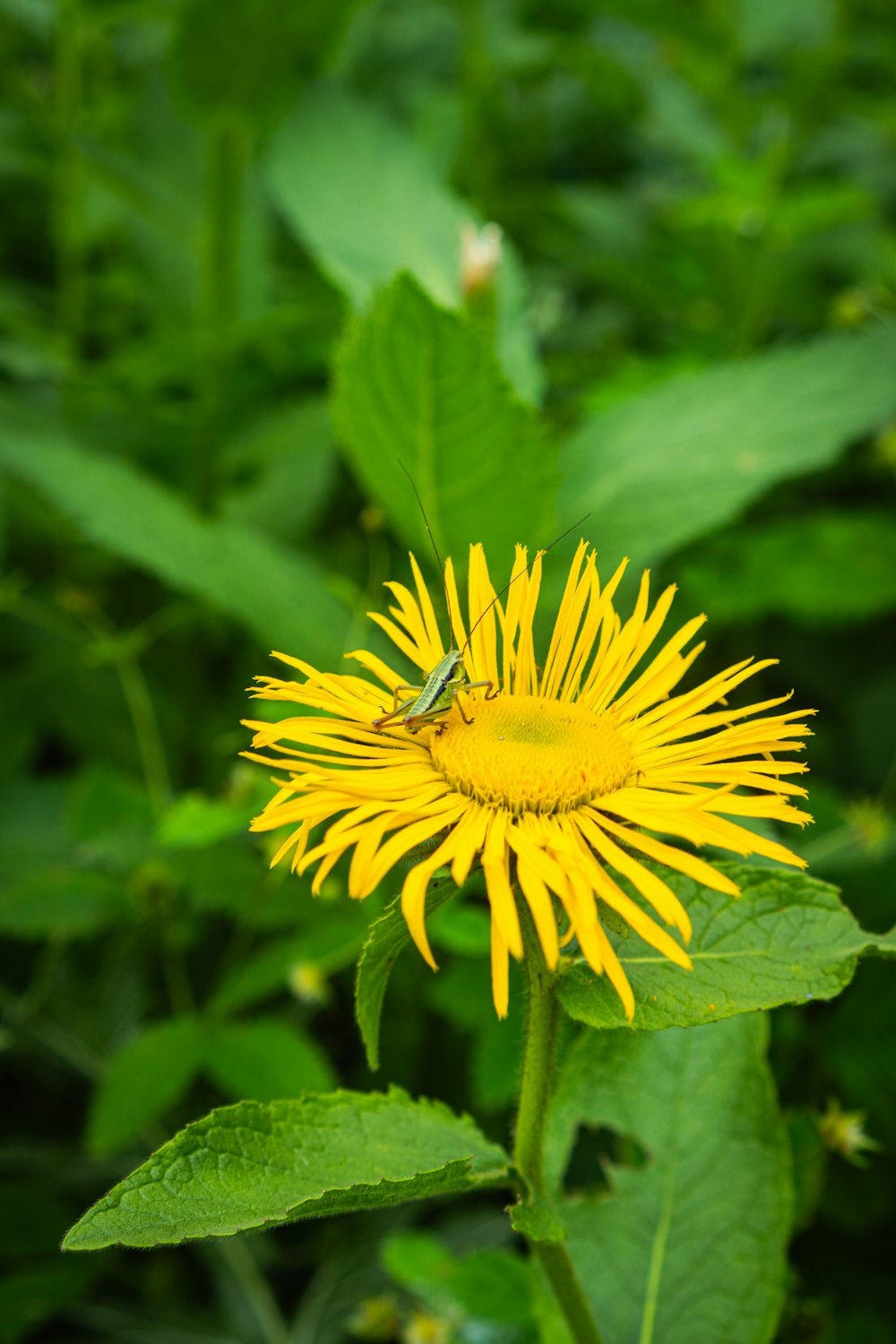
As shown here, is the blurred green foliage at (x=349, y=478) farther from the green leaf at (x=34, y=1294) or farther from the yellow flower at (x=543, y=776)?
the yellow flower at (x=543, y=776)

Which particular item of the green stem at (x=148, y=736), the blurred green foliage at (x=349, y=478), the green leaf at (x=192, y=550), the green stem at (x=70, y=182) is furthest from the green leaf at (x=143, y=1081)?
the green stem at (x=70, y=182)

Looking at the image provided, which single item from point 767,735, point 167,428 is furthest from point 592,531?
point 167,428

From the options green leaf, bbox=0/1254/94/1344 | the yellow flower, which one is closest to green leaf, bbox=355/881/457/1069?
the yellow flower

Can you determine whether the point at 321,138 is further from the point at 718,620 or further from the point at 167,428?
the point at 718,620

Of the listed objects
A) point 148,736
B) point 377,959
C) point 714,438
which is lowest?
point 377,959

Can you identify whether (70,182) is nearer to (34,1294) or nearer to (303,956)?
(303,956)

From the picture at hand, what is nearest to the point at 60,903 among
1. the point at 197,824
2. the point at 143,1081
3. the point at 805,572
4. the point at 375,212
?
the point at 143,1081
